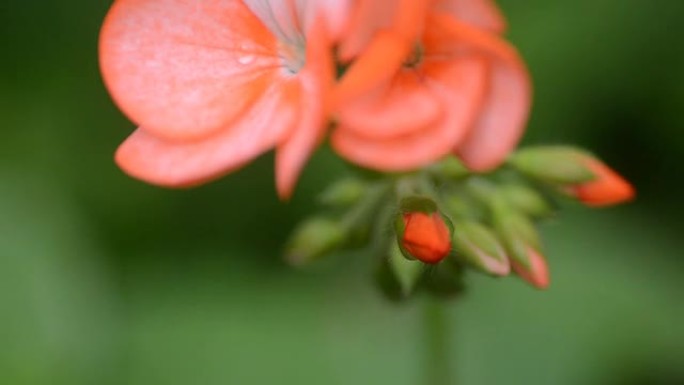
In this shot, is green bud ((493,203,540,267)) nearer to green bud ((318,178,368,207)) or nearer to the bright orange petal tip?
the bright orange petal tip

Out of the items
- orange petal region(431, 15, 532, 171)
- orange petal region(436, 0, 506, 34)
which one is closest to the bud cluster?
orange petal region(431, 15, 532, 171)

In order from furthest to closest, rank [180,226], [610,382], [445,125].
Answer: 1. [180,226]
2. [610,382]
3. [445,125]

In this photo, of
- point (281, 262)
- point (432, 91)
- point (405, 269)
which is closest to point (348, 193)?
point (405, 269)

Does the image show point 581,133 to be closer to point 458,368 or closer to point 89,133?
point 458,368

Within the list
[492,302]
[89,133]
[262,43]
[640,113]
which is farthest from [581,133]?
[262,43]

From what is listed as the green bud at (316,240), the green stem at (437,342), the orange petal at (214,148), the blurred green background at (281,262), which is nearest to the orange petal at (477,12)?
the orange petal at (214,148)

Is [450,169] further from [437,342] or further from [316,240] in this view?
[437,342]

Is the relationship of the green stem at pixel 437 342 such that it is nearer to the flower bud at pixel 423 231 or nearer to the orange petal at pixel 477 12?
the flower bud at pixel 423 231
